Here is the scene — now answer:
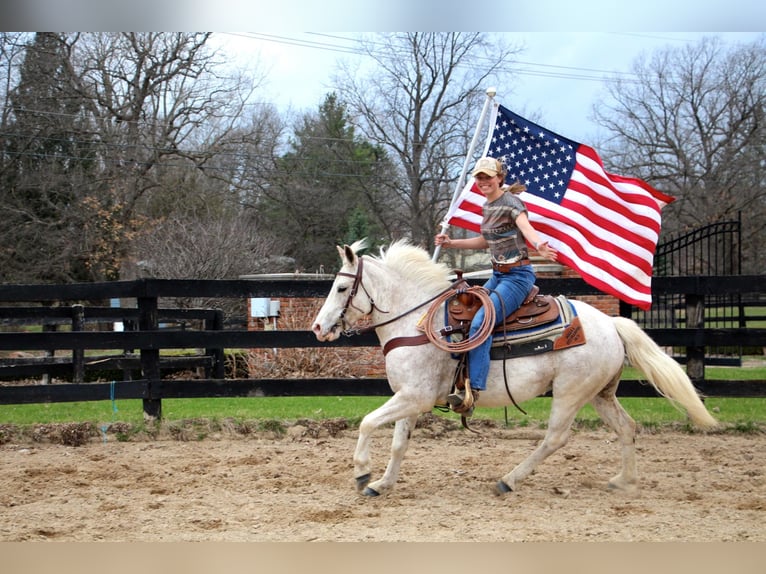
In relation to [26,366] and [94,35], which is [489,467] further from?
[94,35]

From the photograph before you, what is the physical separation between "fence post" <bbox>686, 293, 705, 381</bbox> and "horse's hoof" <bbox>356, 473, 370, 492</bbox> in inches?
182

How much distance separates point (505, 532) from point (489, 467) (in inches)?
82.4

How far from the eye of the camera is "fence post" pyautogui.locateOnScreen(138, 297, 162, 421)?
8492mm

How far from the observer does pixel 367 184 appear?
108 ft

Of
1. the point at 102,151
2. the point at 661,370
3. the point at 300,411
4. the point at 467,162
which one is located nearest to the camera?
the point at 661,370

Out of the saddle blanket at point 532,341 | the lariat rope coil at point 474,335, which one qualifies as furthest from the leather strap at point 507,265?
the saddle blanket at point 532,341

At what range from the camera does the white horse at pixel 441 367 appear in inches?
227

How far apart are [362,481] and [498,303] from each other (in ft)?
5.73

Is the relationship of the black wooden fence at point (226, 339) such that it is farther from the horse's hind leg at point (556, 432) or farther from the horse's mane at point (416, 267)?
the horse's hind leg at point (556, 432)

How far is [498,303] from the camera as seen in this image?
19.0 ft

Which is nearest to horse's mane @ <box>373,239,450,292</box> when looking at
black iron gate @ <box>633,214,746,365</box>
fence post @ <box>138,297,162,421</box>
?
fence post @ <box>138,297,162,421</box>

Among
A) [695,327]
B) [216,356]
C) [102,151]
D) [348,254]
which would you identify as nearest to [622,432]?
[348,254]

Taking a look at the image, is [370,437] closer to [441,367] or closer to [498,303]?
[441,367]

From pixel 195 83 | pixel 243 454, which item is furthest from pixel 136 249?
pixel 243 454
